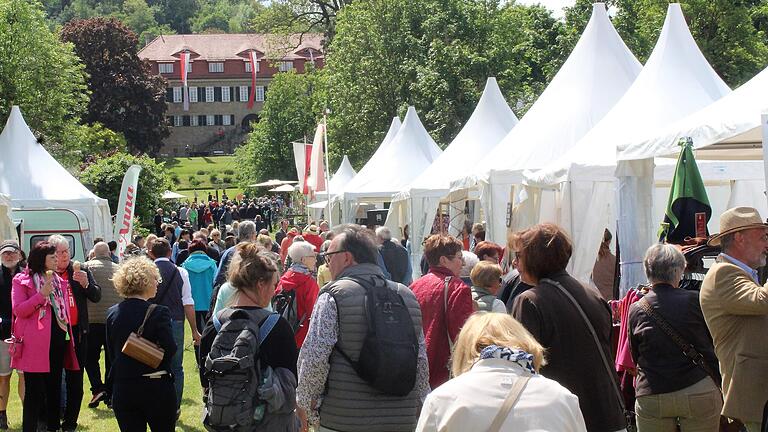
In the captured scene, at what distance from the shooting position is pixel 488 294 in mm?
7855

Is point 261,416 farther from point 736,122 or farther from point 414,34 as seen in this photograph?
point 414,34

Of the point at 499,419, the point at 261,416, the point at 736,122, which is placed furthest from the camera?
the point at 736,122

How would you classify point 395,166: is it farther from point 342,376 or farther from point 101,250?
point 342,376

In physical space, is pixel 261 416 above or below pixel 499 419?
below

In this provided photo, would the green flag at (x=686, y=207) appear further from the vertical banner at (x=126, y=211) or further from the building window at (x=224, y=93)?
the building window at (x=224, y=93)

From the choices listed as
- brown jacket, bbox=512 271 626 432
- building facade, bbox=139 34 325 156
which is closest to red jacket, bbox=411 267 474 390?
brown jacket, bbox=512 271 626 432

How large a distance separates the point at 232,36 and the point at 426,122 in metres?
89.1

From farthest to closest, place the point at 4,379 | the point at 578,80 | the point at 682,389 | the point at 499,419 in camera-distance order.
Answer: the point at 578,80 → the point at 4,379 → the point at 682,389 → the point at 499,419

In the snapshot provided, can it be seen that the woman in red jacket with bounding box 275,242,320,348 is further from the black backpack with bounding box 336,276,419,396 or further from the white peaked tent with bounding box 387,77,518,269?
the white peaked tent with bounding box 387,77,518,269

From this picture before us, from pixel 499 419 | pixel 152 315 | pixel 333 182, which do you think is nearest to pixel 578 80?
pixel 152 315

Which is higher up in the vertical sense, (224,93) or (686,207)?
(224,93)

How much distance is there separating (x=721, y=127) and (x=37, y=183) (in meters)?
18.2

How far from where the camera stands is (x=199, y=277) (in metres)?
15.0

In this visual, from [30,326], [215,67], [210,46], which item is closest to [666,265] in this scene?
[30,326]
